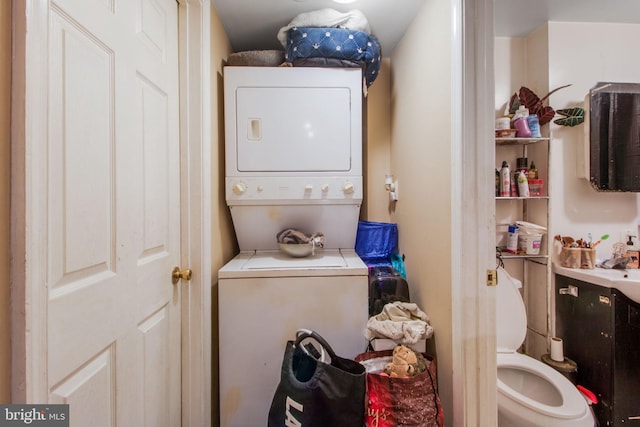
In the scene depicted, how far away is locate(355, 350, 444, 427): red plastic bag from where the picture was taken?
1153 millimetres

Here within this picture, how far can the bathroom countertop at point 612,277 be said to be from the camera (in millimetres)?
1626

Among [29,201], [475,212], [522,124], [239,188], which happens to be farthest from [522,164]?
[29,201]

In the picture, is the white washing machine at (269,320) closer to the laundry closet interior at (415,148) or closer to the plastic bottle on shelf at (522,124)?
the laundry closet interior at (415,148)

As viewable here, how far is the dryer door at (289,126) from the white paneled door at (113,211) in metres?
0.45

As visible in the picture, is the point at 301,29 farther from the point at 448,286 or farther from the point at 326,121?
the point at 448,286

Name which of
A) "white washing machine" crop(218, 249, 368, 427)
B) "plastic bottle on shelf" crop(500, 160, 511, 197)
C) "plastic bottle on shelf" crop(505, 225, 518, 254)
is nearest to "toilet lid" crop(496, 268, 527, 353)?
"plastic bottle on shelf" crop(505, 225, 518, 254)

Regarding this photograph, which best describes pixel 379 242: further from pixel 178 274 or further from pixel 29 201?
pixel 29 201

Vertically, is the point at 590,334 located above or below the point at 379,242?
below

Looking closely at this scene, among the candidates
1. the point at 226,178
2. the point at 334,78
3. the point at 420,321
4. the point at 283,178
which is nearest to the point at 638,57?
the point at 334,78

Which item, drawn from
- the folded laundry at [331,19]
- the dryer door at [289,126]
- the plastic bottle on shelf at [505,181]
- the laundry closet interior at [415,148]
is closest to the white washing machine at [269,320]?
the laundry closet interior at [415,148]

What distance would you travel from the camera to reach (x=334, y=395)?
114cm

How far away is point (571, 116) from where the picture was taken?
2.00 meters

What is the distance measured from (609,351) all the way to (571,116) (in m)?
1.55

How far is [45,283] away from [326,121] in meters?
1.48
